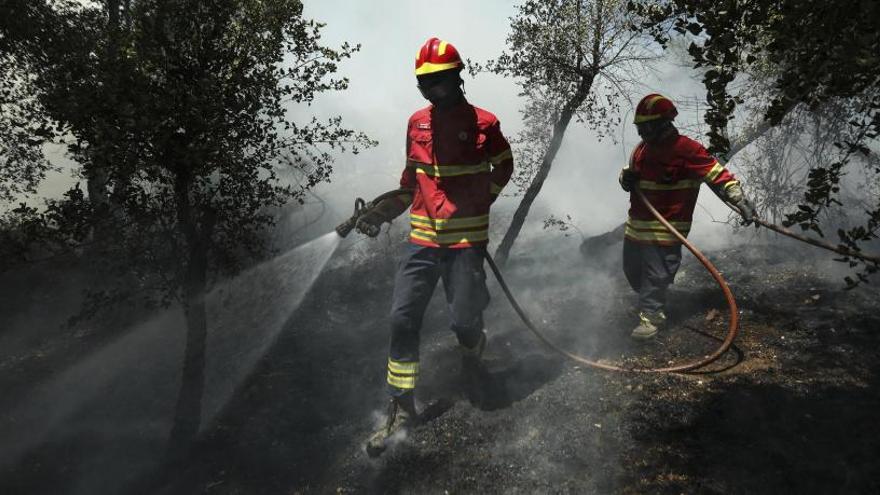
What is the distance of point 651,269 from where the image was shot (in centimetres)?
464

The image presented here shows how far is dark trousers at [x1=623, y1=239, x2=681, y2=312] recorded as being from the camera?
4.61 meters

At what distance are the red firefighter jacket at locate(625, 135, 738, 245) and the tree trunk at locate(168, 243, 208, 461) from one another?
12.5ft

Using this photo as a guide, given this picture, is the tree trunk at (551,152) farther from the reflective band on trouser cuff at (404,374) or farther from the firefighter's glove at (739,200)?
the reflective band on trouser cuff at (404,374)

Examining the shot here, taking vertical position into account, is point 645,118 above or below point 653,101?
below

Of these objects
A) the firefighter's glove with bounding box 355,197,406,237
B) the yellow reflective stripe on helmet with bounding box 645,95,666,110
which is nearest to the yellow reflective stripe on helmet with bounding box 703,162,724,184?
the yellow reflective stripe on helmet with bounding box 645,95,666,110

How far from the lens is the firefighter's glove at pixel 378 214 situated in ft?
12.6

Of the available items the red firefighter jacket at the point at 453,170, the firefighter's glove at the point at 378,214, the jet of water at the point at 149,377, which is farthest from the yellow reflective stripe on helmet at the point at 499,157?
the jet of water at the point at 149,377

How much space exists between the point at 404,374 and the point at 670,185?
2.70m

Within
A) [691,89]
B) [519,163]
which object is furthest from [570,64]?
[691,89]

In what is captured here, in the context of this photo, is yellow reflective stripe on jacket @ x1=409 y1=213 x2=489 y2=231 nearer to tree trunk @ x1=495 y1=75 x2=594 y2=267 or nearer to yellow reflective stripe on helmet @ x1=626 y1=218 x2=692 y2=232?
yellow reflective stripe on helmet @ x1=626 y1=218 x2=692 y2=232

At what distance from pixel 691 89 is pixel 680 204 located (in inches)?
461

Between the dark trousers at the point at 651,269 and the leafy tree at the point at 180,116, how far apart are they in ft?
8.89

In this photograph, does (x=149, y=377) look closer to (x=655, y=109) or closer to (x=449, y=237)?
(x=449, y=237)

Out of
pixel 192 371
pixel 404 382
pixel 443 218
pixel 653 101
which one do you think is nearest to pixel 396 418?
pixel 404 382
